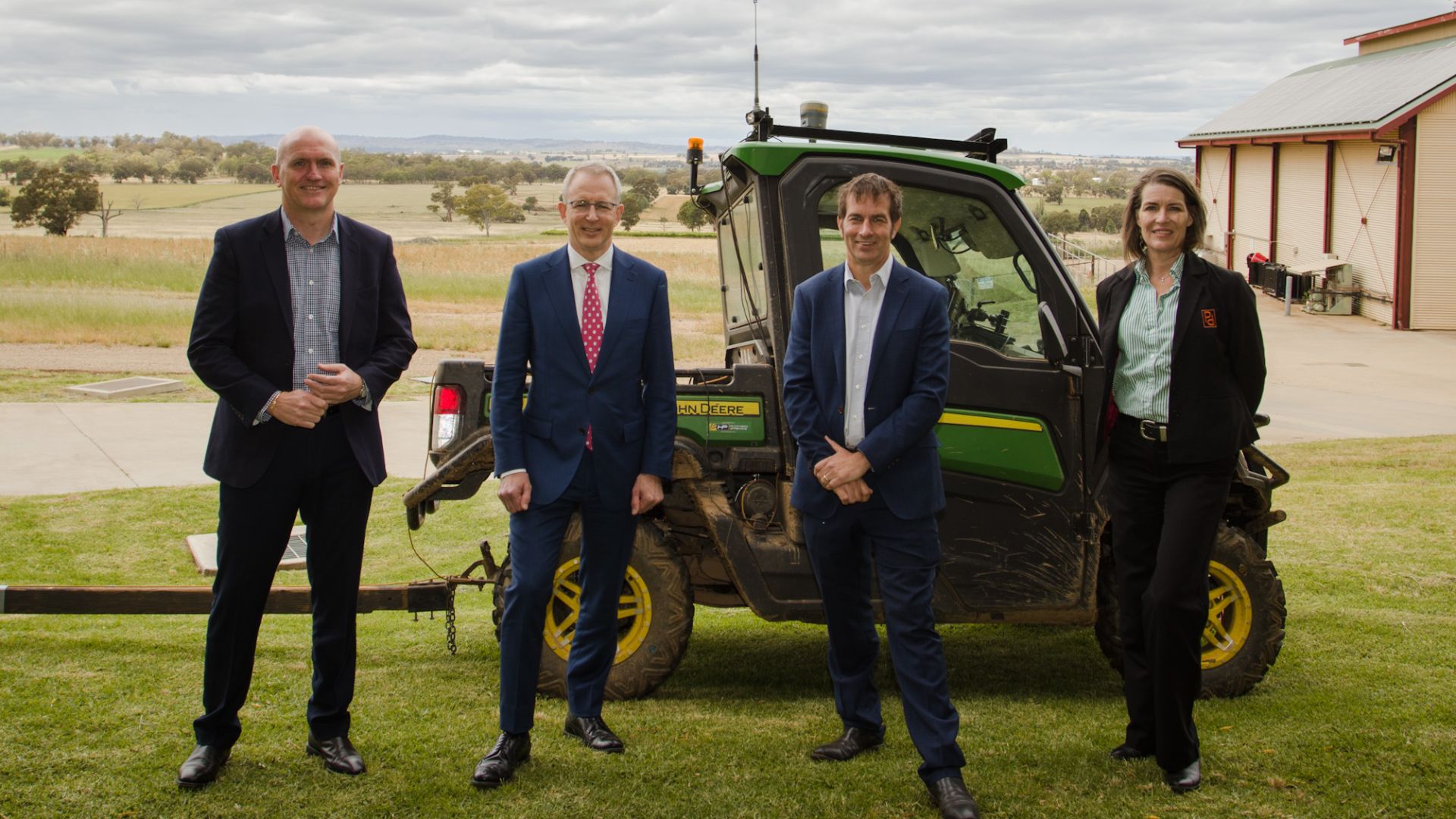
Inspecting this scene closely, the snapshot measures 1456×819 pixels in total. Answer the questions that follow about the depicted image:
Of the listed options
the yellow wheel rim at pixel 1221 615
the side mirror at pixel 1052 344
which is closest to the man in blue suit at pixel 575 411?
the side mirror at pixel 1052 344

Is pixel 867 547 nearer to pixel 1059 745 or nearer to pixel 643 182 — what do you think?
pixel 1059 745

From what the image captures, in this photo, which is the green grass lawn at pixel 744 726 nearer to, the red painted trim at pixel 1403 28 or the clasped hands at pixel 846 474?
the clasped hands at pixel 846 474

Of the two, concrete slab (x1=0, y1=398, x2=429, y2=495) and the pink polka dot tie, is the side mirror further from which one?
concrete slab (x1=0, y1=398, x2=429, y2=495)

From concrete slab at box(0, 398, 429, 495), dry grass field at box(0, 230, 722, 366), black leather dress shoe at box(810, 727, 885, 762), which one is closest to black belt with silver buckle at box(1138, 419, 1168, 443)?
black leather dress shoe at box(810, 727, 885, 762)

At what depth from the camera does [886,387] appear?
12.1ft

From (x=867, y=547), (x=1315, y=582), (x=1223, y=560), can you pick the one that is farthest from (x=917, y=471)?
(x=1315, y=582)

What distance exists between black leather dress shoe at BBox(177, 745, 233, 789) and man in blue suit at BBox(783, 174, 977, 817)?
1808 mm

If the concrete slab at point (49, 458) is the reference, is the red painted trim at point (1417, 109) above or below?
above

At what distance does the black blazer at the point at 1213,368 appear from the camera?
3.68 m

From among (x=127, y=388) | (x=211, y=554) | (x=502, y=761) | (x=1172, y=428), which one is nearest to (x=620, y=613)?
(x=502, y=761)

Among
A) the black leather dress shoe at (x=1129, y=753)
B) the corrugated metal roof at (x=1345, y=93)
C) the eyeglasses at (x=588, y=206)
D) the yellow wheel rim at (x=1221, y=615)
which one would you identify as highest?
the corrugated metal roof at (x=1345, y=93)

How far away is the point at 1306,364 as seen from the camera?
19328 millimetres

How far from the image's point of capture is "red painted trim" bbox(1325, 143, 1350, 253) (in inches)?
1008

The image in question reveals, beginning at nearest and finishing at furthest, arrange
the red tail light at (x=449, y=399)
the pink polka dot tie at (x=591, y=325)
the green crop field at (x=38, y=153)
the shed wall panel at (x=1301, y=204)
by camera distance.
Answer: the pink polka dot tie at (x=591, y=325), the red tail light at (x=449, y=399), the shed wall panel at (x=1301, y=204), the green crop field at (x=38, y=153)
